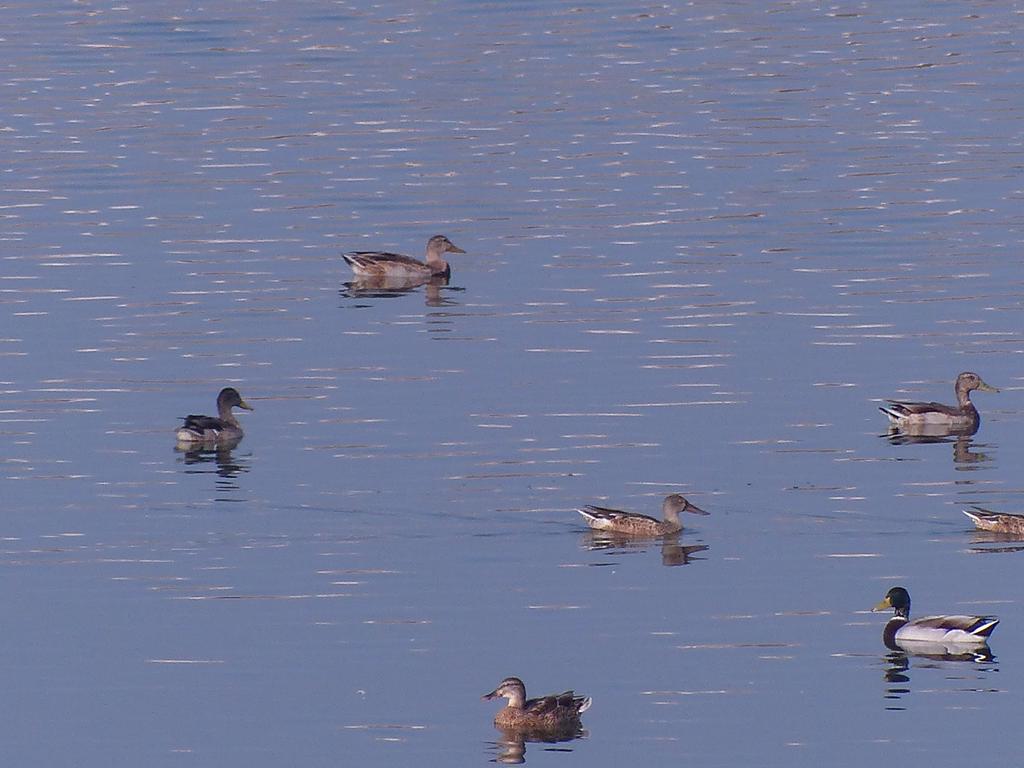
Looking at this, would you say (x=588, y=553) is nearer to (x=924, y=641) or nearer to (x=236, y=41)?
(x=924, y=641)

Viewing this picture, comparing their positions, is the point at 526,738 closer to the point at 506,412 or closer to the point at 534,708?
the point at 534,708

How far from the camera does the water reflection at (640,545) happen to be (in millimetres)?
21438

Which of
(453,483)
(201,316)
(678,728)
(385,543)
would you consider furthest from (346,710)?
(201,316)

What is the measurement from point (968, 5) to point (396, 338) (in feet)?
143

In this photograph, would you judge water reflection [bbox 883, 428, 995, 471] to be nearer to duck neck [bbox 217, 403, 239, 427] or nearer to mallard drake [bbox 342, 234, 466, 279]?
duck neck [bbox 217, 403, 239, 427]

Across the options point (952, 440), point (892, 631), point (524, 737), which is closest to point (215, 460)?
point (952, 440)

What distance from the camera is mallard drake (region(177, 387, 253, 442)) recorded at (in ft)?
83.0

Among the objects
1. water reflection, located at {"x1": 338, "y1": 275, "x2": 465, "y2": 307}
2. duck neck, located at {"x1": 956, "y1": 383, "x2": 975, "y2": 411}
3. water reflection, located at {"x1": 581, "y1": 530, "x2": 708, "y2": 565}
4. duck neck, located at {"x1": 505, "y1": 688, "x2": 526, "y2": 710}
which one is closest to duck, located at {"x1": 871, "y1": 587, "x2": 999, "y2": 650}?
water reflection, located at {"x1": 581, "y1": 530, "x2": 708, "y2": 565}

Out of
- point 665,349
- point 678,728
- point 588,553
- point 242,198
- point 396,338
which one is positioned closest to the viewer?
point 678,728

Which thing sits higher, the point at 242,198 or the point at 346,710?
the point at 242,198

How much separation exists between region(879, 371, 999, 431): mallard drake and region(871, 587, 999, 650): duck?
7405mm

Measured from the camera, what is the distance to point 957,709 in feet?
56.3

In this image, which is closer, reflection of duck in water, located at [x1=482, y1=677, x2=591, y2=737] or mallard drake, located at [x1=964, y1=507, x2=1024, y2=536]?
reflection of duck in water, located at [x1=482, y1=677, x2=591, y2=737]

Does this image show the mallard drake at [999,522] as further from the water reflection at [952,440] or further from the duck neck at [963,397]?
the duck neck at [963,397]
